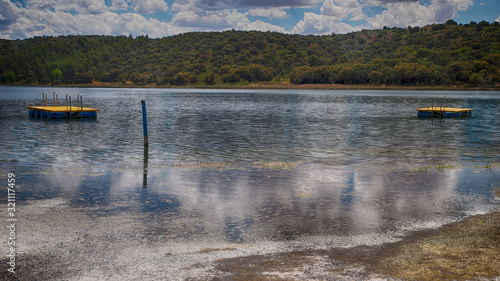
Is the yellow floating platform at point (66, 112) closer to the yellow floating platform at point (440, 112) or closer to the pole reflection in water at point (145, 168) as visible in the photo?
the pole reflection in water at point (145, 168)

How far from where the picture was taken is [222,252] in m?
8.44

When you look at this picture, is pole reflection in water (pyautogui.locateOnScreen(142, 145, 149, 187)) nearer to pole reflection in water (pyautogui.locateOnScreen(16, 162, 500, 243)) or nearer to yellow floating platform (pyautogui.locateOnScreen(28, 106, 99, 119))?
pole reflection in water (pyautogui.locateOnScreen(16, 162, 500, 243))

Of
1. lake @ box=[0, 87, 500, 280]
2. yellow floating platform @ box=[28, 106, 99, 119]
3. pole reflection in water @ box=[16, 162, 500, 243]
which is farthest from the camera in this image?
yellow floating platform @ box=[28, 106, 99, 119]

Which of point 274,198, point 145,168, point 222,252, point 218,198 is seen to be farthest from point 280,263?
point 145,168

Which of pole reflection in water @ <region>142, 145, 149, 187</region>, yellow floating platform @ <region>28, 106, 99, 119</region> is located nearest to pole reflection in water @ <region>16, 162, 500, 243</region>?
pole reflection in water @ <region>142, 145, 149, 187</region>

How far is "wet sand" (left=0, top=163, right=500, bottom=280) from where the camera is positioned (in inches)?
292

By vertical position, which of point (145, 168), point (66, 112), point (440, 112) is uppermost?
point (440, 112)

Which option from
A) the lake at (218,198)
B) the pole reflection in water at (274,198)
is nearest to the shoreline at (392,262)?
the lake at (218,198)

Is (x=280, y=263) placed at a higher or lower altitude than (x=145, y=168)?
higher

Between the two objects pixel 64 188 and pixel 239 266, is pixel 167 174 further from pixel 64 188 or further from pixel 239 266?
pixel 239 266

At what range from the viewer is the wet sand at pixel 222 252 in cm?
741

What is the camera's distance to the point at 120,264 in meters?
7.81

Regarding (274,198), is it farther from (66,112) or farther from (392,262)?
(66,112)

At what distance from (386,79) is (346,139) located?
578ft
